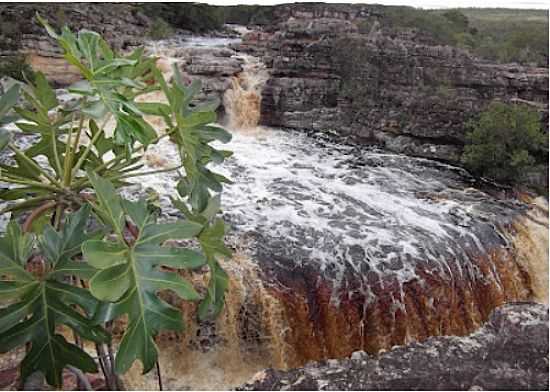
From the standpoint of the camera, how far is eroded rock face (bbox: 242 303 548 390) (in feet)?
6.89

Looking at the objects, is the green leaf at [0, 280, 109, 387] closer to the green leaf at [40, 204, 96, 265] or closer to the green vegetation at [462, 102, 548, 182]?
the green leaf at [40, 204, 96, 265]

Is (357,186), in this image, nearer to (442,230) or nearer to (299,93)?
(442,230)

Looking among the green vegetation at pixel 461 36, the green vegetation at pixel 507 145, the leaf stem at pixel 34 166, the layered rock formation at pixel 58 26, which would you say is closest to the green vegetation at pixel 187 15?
the layered rock formation at pixel 58 26

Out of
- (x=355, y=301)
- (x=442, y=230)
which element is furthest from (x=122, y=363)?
(x=442, y=230)

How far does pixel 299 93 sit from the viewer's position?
5.87m

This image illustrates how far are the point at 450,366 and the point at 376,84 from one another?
12.7 feet

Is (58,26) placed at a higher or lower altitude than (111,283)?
higher

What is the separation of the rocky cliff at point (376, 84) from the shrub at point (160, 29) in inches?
33.7

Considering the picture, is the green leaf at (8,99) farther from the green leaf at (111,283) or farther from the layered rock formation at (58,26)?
the layered rock formation at (58,26)

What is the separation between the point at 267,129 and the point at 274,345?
11.0 feet

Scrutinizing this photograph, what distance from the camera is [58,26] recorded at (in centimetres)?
444

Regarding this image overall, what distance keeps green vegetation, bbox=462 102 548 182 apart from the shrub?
3.45 m

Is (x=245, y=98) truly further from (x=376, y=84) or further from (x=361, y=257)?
(x=361, y=257)

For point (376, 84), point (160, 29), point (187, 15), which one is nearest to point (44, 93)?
point (187, 15)
